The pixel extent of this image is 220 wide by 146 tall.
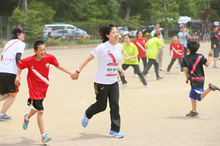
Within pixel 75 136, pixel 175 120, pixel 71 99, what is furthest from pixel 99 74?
pixel 71 99

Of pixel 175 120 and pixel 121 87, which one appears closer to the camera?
pixel 175 120

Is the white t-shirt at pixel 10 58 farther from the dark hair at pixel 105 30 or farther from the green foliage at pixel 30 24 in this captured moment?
the green foliage at pixel 30 24

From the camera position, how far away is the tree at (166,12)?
43.2 metres

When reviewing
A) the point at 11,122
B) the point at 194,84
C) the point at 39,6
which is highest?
the point at 39,6

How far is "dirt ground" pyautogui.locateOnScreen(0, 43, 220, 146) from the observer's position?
626 centimetres

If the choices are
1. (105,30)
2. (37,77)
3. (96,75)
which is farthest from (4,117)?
(105,30)

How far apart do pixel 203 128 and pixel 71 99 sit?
13.5 ft

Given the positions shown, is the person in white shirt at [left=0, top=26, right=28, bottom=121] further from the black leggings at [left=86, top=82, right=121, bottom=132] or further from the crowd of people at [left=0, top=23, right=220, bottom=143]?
the black leggings at [left=86, top=82, right=121, bottom=132]

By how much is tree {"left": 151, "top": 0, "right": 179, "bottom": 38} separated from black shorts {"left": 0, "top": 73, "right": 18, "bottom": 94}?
36.7m

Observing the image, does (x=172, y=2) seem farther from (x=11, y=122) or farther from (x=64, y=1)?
(x=11, y=122)

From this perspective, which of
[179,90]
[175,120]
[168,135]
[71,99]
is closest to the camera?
[168,135]

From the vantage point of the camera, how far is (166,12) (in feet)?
144

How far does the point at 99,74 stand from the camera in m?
6.57

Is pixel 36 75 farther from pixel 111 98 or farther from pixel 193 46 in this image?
pixel 193 46
